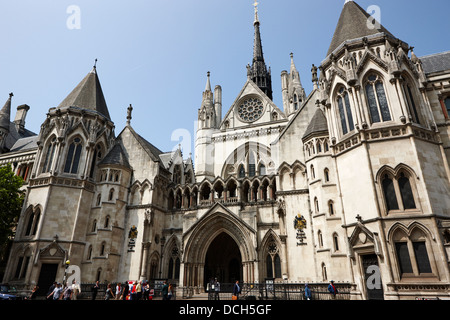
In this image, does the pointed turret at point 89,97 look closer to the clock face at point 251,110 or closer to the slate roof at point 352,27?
the clock face at point 251,110

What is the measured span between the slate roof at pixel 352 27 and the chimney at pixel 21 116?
39.8 meters

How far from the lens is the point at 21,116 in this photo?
132 ft

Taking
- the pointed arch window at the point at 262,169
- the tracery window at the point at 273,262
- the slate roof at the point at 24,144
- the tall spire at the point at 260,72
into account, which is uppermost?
the tall spire at the point at 260,72

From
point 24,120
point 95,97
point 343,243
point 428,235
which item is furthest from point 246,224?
point 24,120

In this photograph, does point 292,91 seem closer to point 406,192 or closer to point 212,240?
point 212,240

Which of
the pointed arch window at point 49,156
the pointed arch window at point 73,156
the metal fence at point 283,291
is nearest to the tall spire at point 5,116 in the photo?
the pointed arch window at point 49,156

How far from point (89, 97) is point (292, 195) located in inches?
843

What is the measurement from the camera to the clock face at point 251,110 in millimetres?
37812

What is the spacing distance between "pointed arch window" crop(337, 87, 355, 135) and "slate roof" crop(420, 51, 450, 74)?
6.91 meters

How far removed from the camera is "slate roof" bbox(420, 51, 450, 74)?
21219mm

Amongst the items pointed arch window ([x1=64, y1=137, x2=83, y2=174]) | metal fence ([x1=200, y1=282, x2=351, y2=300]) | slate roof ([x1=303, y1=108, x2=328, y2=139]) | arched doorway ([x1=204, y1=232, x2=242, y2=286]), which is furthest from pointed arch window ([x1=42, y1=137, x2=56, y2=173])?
slate roof ([x1=303, y1=108, x2=328, y2=139])

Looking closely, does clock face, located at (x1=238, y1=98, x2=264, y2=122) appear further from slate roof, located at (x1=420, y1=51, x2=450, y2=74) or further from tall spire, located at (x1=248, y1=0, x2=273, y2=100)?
slate roof, located at (x1=420, y1=51, x2=450, y2=74)

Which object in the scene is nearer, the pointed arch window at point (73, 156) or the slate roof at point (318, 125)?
the slate roof at point (318, 125)
